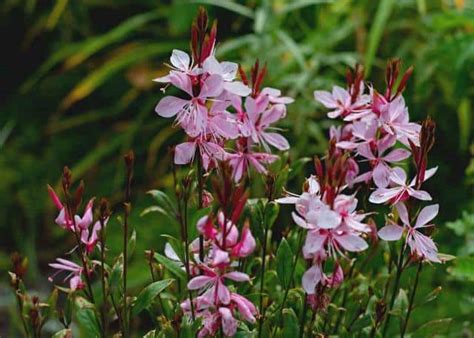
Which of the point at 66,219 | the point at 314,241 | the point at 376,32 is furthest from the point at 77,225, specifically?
the point at 376,32

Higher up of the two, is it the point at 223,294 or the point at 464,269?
the point at 223,294

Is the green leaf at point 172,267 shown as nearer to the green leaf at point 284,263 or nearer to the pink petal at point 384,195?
the green leaf at point 284,263

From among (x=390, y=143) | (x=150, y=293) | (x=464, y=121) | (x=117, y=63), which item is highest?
(x=390, y=143)

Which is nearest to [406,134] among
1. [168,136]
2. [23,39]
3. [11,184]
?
[168,136]

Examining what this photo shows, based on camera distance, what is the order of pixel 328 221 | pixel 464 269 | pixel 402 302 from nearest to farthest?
pixel 328 221 < pixel 402 302 < pixel 464 269

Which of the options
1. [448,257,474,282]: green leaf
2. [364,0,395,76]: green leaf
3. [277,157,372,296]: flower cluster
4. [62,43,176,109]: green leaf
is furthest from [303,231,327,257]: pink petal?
[62,43,176,109]: green leaf

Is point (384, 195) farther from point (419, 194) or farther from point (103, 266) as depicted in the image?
point (103, 266)

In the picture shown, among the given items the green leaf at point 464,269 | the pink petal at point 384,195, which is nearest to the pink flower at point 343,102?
the pink petal at point 384,195

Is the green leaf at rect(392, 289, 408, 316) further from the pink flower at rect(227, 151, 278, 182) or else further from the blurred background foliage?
the blurred background foliage
